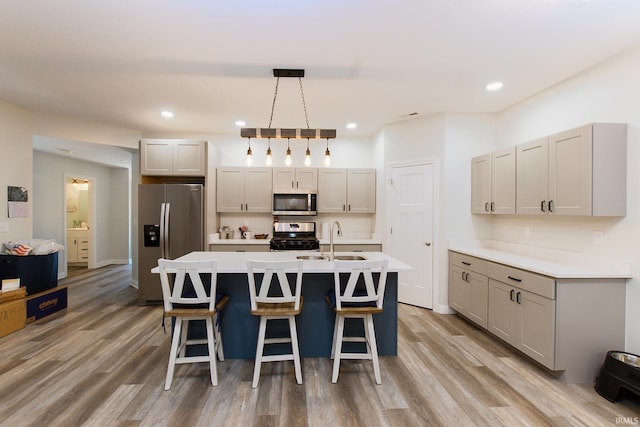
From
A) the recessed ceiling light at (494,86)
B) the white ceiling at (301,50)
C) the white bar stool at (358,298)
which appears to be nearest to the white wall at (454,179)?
the white ceiling at (301,50)

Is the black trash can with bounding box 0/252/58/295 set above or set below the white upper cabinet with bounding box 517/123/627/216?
below

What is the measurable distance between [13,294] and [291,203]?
363 centimetres

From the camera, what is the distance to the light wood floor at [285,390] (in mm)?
2080

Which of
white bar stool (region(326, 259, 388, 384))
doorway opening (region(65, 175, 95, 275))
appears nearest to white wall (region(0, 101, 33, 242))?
doorway opening (region(65, 175, 95, 275))

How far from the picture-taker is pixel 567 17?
7.06 feet

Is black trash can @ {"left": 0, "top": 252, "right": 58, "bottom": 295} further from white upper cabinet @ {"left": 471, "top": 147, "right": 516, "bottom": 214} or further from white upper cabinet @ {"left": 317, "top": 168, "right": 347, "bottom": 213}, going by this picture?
white upper cabinet @ {"left": 471, "top": 147, "right": 516, "bottom": 214}

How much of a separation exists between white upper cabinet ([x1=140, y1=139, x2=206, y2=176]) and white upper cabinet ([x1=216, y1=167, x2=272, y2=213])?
0.48 metres

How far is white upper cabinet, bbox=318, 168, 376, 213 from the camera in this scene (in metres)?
5.23

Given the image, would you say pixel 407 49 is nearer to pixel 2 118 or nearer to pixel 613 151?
pixel 613 151

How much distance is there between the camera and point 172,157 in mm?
4695

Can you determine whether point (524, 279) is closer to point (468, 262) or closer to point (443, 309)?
point (468, 262)

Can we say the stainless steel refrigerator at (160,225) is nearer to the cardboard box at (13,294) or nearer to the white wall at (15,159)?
the cardboard box at (13,294)

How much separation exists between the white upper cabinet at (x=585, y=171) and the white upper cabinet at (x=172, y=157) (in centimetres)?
434

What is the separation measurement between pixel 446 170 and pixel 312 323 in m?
2.73
